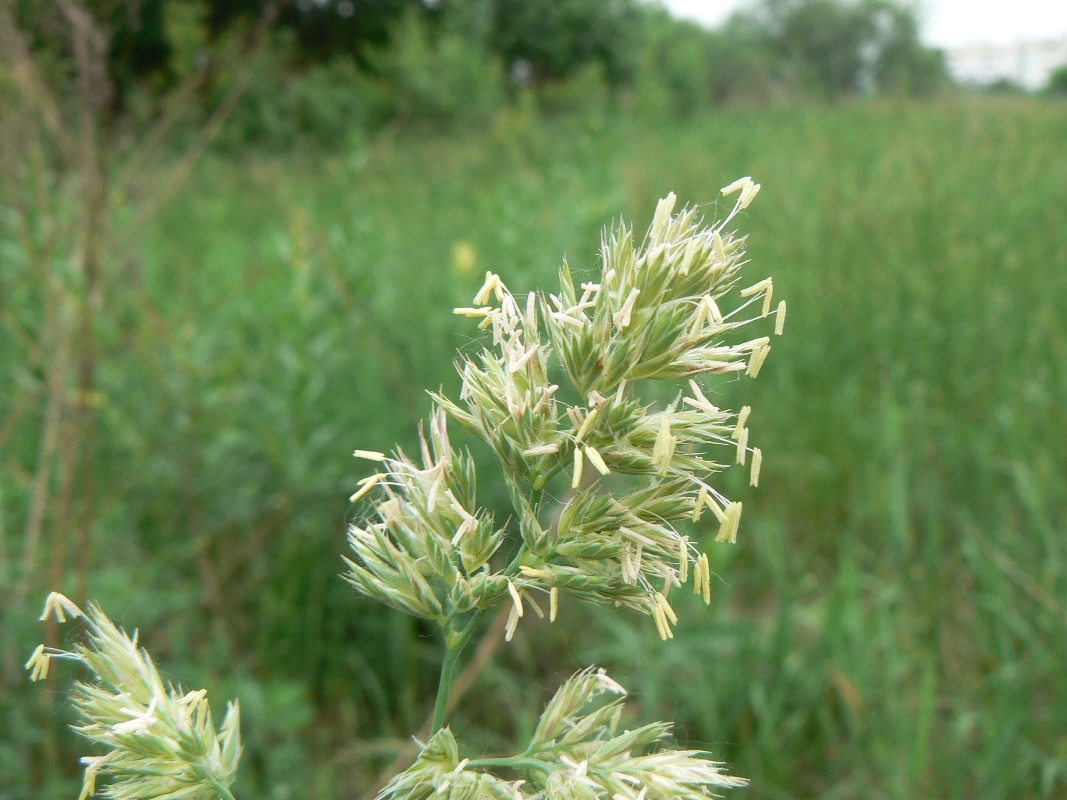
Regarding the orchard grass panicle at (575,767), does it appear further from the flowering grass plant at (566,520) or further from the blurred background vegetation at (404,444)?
the blurred background vegetation at (404,444)

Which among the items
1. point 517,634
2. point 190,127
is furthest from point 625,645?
point 190,127

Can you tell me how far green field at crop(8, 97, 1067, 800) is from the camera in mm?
2287

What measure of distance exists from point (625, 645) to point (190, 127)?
327 centimetres

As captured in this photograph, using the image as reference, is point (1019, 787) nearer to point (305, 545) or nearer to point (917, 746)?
point (917, 746)

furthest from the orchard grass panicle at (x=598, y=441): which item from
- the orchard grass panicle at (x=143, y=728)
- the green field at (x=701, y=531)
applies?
the green field at (x=701, y=531)

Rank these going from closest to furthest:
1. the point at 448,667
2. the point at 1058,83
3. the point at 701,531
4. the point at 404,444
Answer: the point at 448,667
the point at 701,531
the point at 404,444
the point at 1058,83

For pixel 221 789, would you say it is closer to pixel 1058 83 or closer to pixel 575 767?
pixel 575 767

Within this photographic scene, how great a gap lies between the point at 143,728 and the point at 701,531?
2357mm

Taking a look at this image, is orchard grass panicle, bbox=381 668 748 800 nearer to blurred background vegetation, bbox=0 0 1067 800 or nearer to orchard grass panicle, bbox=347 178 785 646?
orchard grass panicle, bbox=347 178 785 646

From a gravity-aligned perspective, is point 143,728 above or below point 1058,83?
below

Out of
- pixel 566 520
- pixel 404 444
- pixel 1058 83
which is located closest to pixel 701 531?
pixel 404 444

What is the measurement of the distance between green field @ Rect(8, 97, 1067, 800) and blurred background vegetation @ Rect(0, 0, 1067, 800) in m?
0.01

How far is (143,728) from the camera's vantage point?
0.62m

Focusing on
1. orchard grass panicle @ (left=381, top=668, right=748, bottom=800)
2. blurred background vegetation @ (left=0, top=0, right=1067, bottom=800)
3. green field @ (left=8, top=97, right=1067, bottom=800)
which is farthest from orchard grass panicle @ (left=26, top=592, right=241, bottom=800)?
green field @ (left=8, top=97, right=1067, bottom=800)
